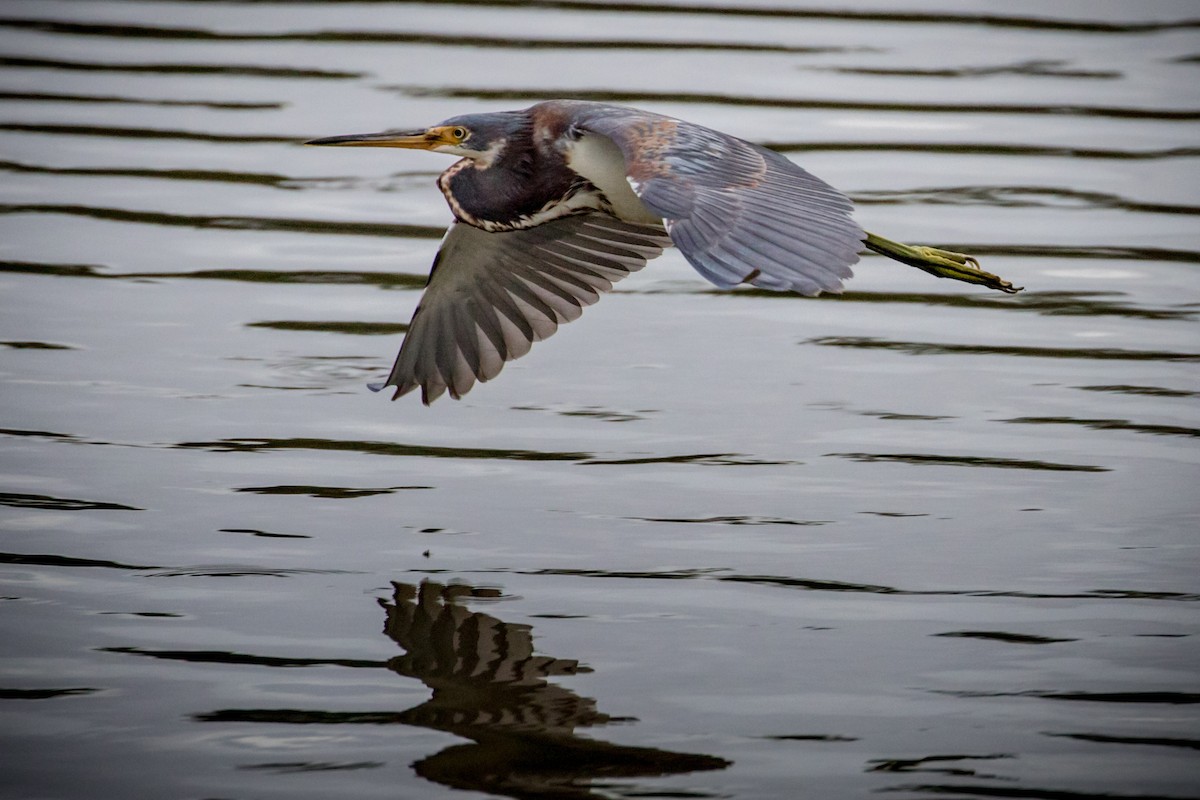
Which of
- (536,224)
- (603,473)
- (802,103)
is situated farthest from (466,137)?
(802,103)

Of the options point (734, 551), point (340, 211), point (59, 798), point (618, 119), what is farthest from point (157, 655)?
point (340, 211)

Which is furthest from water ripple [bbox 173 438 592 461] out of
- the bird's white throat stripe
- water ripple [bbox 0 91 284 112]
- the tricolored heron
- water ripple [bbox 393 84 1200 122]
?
water ripple [bbox 0 91 284 112]

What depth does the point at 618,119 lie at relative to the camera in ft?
16.6

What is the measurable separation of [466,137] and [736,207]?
4.24ft

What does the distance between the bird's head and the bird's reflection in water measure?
5.19ft

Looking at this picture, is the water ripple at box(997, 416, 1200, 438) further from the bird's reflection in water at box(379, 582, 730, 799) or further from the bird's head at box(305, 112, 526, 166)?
the bird's reflection in water at box(379, 582, 730, 799)

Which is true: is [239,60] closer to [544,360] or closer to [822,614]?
[544,360]

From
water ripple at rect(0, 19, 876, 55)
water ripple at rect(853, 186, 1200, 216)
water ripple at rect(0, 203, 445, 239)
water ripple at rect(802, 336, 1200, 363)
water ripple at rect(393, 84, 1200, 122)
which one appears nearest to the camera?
water ripple at rect(802, 336, 1200, 363)

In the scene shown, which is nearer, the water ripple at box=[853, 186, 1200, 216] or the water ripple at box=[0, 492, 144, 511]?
the water ripple at box=[0, 492, 144, 511]

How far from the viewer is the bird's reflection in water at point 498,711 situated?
3514 mm

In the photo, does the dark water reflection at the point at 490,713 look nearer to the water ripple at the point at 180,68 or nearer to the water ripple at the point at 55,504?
the water ripple at the point at 55,504

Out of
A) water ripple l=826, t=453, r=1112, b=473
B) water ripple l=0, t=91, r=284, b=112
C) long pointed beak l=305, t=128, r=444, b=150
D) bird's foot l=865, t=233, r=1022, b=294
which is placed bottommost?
water ripple l=826, t=453, r=1112, b=473

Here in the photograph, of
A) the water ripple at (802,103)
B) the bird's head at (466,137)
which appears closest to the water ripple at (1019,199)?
the water ripple at (802,103)

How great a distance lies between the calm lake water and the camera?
3.71 m
